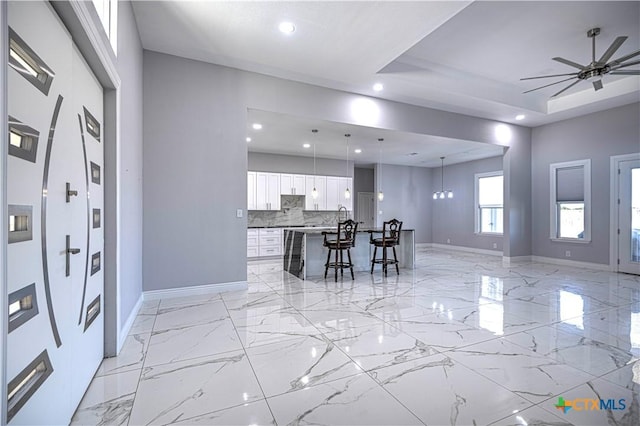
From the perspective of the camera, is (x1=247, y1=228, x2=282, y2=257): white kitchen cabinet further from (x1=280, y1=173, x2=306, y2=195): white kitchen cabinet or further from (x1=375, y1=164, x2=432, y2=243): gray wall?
(x1=375, y1=164, x2=432, y2=243): gray wall

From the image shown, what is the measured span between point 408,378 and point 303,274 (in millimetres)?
3336

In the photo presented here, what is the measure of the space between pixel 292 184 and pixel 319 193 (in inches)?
31.8

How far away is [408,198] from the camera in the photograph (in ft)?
33.4

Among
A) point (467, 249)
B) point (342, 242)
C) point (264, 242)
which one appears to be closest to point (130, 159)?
point (342, 242)

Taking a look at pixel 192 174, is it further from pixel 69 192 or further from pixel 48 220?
pixel 48 220

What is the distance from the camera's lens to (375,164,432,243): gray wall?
9.80 meters

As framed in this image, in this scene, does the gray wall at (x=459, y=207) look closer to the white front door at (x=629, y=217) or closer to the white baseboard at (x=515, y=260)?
the white baseboard at (x=515, y=260)

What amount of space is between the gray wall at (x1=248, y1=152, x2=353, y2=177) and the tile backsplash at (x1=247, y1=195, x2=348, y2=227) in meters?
0.79

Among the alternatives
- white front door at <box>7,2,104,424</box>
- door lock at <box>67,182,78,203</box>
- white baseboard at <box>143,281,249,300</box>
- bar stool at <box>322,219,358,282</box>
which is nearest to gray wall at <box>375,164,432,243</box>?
bar stool at <box>322,219,358,282</box>

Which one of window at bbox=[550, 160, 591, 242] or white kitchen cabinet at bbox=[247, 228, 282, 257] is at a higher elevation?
window at bbox=[550, 160, 591, 242]

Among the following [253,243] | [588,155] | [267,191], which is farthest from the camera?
[267,191]

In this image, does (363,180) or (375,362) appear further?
(363,180)

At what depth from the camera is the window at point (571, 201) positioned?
20.6 ft

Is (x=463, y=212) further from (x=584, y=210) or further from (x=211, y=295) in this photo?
(x=211, y=295)
